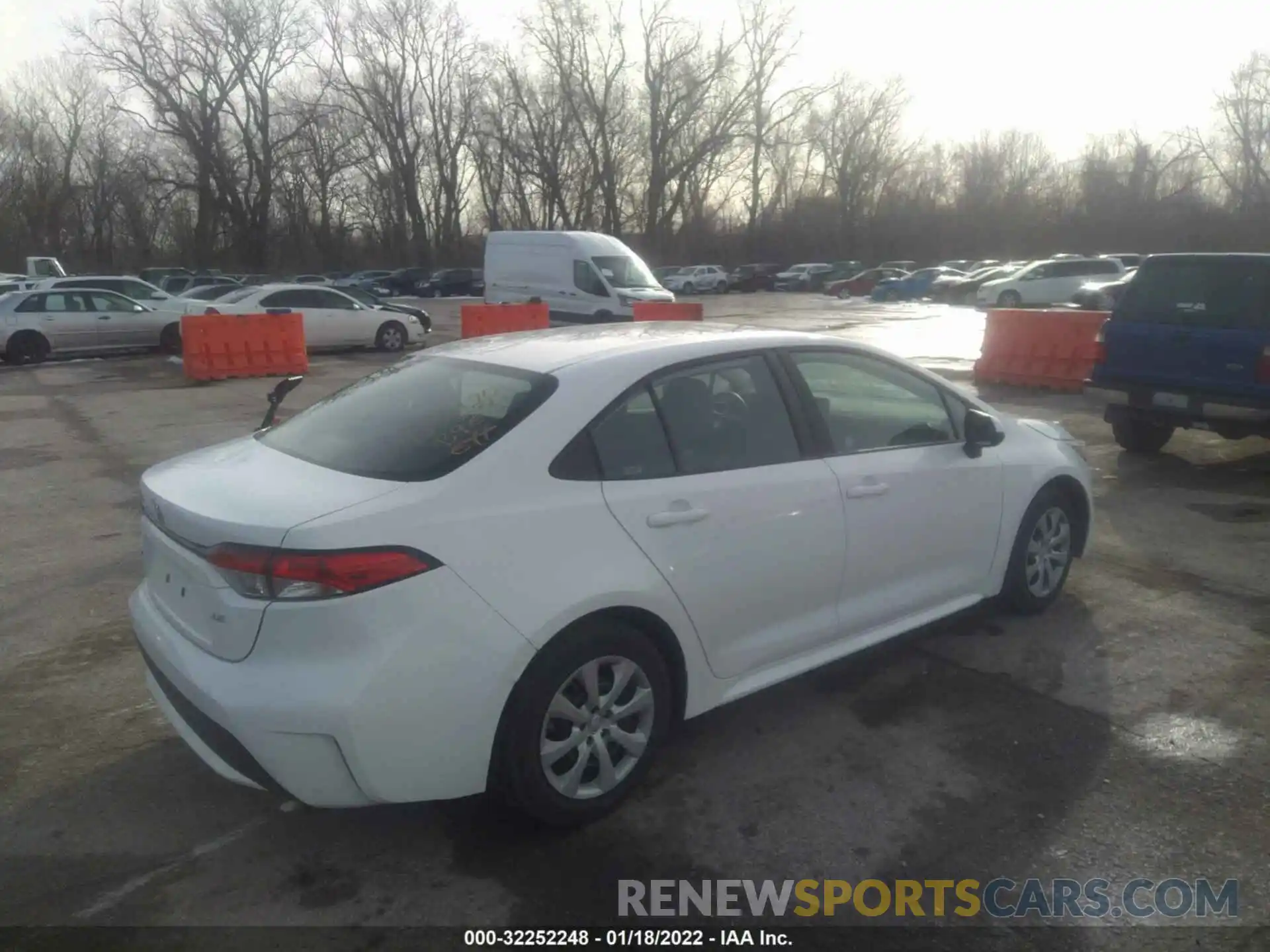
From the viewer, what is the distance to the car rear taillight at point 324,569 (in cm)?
290

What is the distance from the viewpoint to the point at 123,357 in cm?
2155

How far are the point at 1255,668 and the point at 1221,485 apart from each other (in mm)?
4234

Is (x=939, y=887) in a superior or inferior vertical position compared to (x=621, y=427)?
inferior

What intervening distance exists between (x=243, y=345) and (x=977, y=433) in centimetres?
1519

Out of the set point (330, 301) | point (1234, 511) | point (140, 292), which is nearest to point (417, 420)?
point (1234, 511)

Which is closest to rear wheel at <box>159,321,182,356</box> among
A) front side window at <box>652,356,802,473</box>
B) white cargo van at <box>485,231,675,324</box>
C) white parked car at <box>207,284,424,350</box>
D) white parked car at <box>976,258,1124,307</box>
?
white parked car at <box>207,284,424,350</box>

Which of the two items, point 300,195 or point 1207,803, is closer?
point 1207,803

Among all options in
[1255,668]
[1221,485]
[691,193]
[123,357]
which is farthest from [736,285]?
[1255,668]

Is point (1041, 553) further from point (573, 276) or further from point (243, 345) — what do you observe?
point (573, 276)

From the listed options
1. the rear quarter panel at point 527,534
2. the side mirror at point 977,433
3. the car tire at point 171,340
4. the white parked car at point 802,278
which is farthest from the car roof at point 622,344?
the white parked car at point 802,278

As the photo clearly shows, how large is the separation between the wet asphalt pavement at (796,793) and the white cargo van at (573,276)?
18.7 meters

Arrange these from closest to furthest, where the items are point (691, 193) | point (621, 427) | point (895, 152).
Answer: point (621, 427), point (691, 193), point (895, 152)

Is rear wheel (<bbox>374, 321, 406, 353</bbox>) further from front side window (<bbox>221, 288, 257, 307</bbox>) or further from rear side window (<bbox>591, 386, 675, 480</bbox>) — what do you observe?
rear side window (<bbox>591, 386, 675, 480</bbox>)

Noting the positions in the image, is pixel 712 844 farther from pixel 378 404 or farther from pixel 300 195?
pixel 300 195
